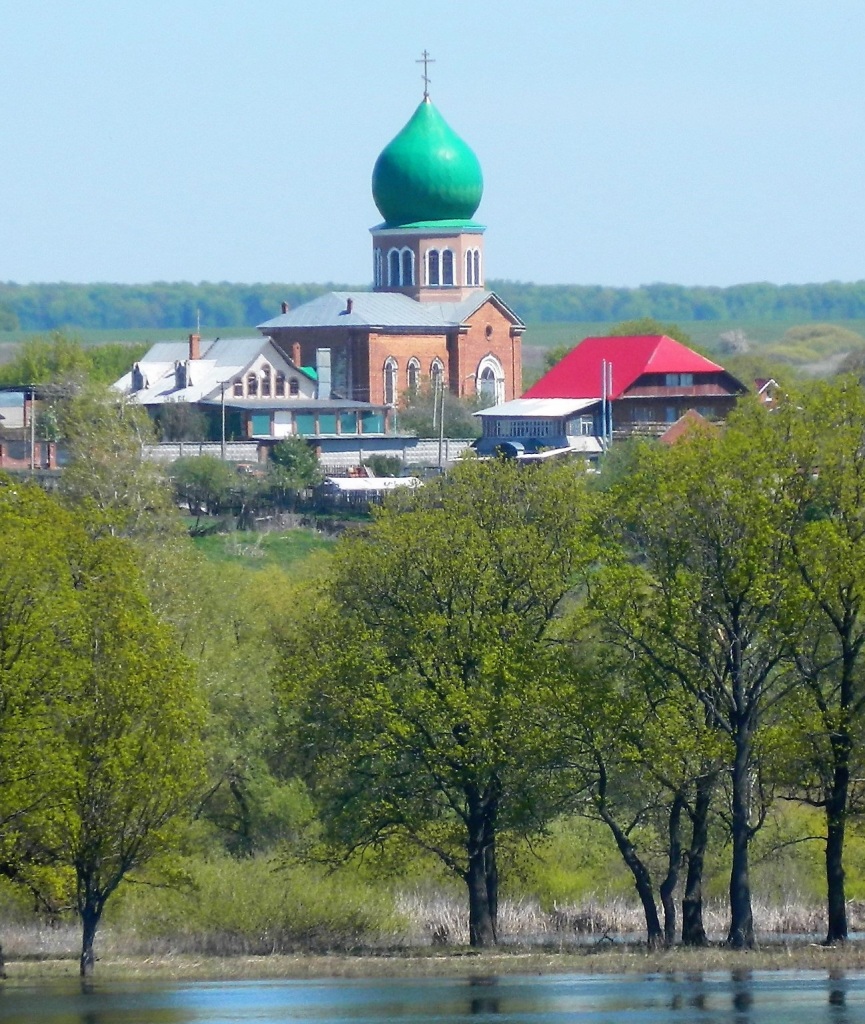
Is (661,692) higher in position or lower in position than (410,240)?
lower

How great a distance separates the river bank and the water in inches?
25.1

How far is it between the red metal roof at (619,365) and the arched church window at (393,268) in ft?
27.3

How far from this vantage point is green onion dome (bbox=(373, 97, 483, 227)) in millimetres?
94062

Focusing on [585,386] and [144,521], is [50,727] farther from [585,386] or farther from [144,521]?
[585,386]

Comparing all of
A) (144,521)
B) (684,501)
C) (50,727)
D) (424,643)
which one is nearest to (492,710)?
(424,643)

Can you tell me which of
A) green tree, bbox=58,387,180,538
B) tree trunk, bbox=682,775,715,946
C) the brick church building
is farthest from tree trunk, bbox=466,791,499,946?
the brick church building

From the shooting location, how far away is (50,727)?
27797 mm

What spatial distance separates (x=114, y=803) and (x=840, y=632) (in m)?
9.11

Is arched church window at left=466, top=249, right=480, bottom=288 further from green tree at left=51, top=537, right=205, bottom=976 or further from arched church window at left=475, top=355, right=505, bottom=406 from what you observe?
green tree at left=51, top=537, right=205, bottom=976

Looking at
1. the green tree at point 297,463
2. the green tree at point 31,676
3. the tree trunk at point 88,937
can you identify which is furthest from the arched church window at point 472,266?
the tree trunk at point 88,937

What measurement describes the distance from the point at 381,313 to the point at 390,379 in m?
2.74

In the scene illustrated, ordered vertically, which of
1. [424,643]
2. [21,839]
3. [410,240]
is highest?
[410,240]

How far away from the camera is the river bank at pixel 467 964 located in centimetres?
2811

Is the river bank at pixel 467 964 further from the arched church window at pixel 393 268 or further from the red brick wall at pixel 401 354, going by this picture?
the arched church window at pixel 393 268
